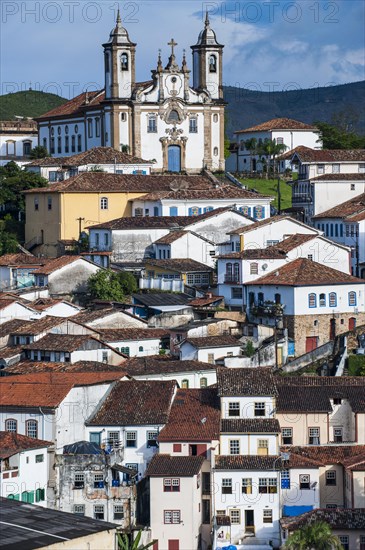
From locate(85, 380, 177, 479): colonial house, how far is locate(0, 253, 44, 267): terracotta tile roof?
1812 centimetres

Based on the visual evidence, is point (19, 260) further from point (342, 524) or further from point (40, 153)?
point (342, 524)

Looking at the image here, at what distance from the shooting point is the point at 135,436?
51.7 m

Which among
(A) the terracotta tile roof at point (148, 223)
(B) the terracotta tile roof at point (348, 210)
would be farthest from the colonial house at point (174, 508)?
(B) the terracotta tile roof at point (348, 210)

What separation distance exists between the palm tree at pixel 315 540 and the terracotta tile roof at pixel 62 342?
14.0 metres

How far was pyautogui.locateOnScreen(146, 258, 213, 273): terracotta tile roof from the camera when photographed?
67812 millimetres

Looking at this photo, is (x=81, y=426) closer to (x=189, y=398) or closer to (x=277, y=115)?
(x=189, y=398)

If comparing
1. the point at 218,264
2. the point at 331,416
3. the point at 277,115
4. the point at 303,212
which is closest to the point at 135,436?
the point at 331,416

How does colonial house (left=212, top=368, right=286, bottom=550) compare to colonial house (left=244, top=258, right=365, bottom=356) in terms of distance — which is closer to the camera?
colonial house (left=212, top=368, right=286, bottom=550)

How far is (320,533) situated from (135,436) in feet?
27.0

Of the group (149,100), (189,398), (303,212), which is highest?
(149,100)

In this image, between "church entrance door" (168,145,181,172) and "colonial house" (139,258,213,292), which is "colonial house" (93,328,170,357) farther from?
"church entrance door" (168,145,181,172)

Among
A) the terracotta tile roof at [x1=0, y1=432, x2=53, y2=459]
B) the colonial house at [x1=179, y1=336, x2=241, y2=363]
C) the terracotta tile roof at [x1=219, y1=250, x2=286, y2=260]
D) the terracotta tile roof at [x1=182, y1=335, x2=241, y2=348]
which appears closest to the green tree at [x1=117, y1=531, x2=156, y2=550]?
the terracotta tile roof at [x1=0, y1=432, x2=53, y2=459]

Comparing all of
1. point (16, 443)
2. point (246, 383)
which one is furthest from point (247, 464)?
point (16, 443)

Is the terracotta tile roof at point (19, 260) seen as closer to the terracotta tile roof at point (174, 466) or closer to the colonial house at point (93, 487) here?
the colonial house at point (93, 487)
